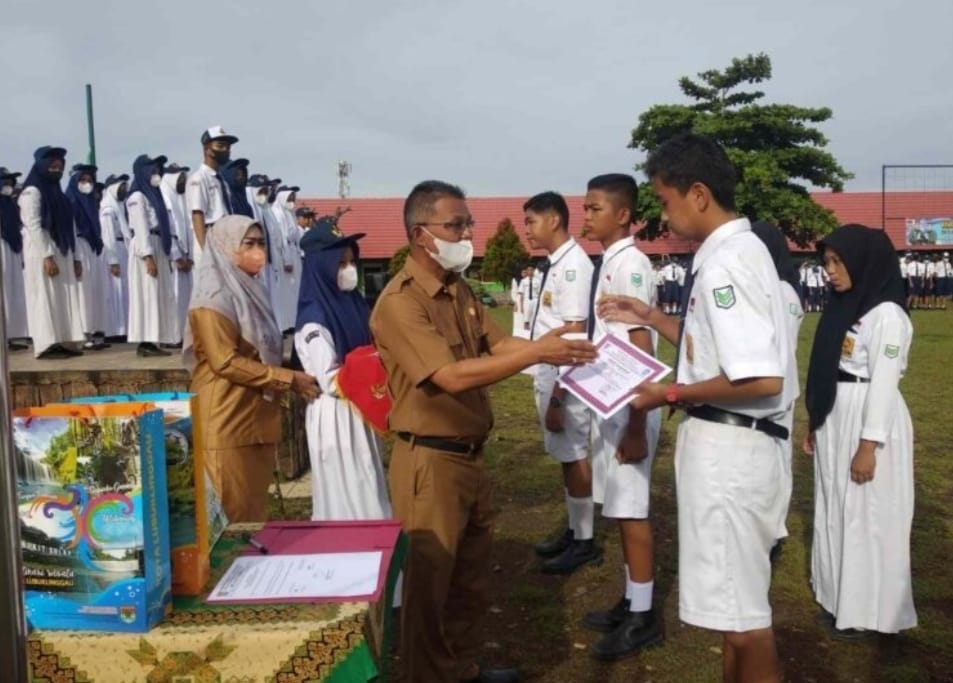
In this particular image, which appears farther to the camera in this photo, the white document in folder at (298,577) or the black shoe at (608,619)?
the black shoe at (608,619)

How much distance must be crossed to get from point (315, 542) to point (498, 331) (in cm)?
146

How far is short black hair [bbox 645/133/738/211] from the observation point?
104 inches

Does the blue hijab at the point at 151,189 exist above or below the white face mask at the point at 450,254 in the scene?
above

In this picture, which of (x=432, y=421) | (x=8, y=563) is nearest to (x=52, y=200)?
(x=432, y=421)

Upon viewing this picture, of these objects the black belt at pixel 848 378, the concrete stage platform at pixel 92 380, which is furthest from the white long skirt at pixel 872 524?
the concrete stage platform at pixel 92 380

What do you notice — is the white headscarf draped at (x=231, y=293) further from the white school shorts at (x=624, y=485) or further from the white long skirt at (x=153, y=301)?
the white long skirt at (x=153, y=301)

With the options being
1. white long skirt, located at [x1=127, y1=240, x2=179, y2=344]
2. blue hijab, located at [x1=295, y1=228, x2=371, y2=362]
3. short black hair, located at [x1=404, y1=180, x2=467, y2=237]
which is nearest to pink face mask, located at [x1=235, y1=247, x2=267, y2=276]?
blue hijab, located at [x1=295, y1=228, x2=371, y2=362]

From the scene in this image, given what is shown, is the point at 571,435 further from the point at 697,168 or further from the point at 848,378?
the point at 697,168

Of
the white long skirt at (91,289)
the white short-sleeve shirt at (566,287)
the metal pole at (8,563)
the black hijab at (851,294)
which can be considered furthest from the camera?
the white long skirt at (91,289)

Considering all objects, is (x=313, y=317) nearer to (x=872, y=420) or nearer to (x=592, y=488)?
(x=592, y=488)

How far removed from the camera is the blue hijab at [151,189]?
828cm

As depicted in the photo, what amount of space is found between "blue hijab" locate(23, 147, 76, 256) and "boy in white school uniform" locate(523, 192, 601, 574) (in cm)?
488

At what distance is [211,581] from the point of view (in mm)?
1887

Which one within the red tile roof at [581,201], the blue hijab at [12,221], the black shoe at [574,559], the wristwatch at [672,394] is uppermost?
the red tile roof at [581,201]
